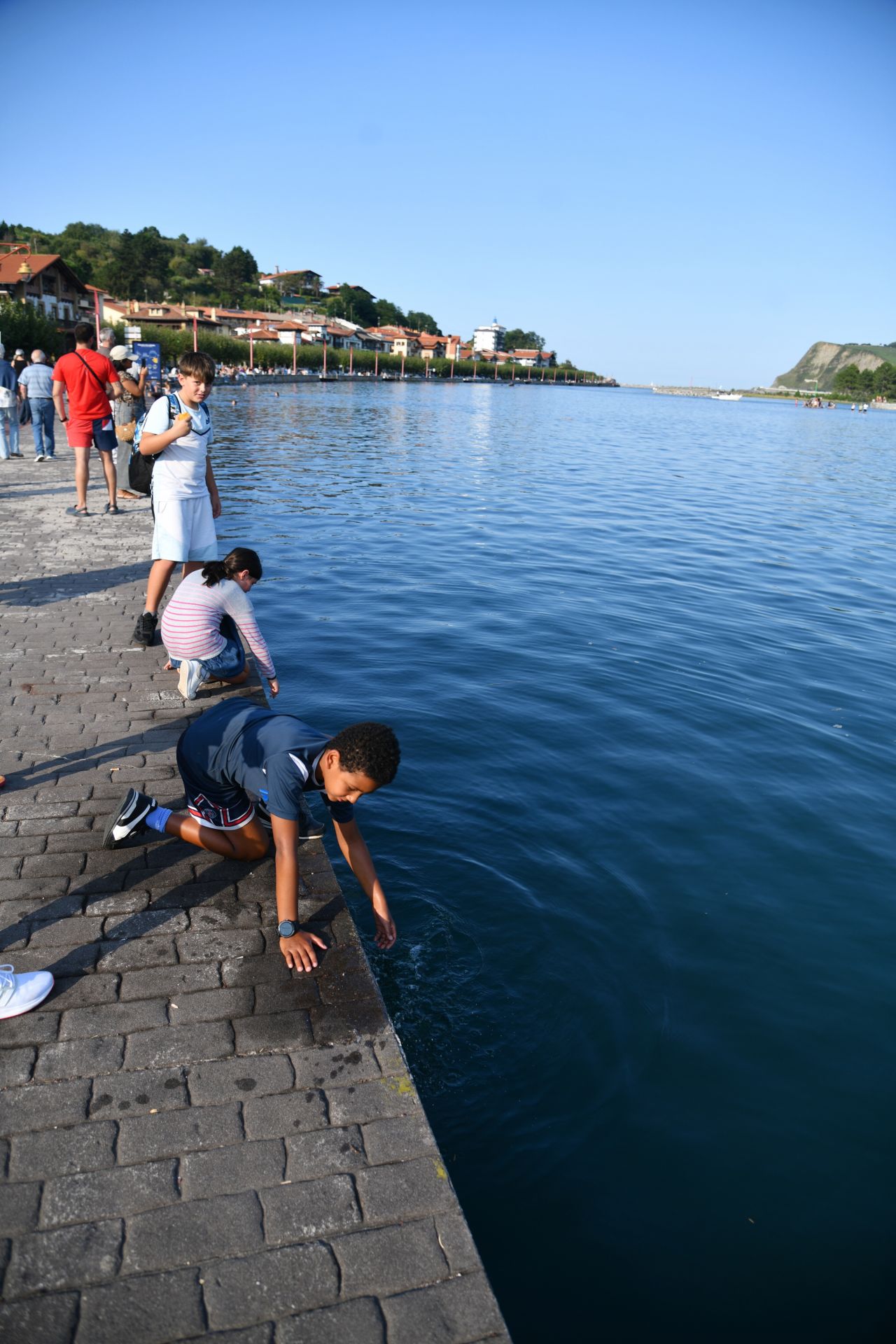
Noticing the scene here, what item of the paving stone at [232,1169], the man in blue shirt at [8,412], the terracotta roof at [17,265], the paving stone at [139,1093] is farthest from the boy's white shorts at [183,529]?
the terracotta roof at [17,265]

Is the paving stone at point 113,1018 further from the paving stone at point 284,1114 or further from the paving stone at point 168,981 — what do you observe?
the paving stone at point 284,1114

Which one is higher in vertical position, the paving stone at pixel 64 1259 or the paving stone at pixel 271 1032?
the paving stone at pixel 271 1032

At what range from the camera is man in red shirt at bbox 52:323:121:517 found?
388 inches

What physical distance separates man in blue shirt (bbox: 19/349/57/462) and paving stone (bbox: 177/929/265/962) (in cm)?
1218

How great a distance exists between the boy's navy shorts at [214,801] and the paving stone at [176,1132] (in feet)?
4.63

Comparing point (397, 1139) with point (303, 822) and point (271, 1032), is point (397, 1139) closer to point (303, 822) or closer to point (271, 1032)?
point (271, 1032)

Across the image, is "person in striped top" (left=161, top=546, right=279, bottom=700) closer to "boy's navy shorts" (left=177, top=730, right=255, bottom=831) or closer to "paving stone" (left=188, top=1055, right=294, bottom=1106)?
"boy's navy shorts" (left=177, top=730, right=255, bottom=831)

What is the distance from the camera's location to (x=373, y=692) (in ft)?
26.5

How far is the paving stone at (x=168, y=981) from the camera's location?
318 centimetres

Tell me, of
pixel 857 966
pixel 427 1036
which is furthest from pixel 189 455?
pixel 857 966

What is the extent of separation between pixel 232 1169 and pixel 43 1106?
0.65m

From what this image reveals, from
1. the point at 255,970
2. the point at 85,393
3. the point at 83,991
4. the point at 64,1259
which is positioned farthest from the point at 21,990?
the point at 85,393

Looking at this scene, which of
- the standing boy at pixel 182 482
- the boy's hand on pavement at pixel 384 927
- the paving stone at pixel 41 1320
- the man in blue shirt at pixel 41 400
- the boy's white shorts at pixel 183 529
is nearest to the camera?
the paving stone at pixel 41 1320

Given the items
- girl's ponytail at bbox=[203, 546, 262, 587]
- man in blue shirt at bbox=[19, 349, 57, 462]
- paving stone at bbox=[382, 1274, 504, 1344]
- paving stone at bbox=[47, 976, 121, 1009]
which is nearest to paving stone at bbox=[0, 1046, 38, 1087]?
paving stone at bbox=[47, 976, 121, 1009]
